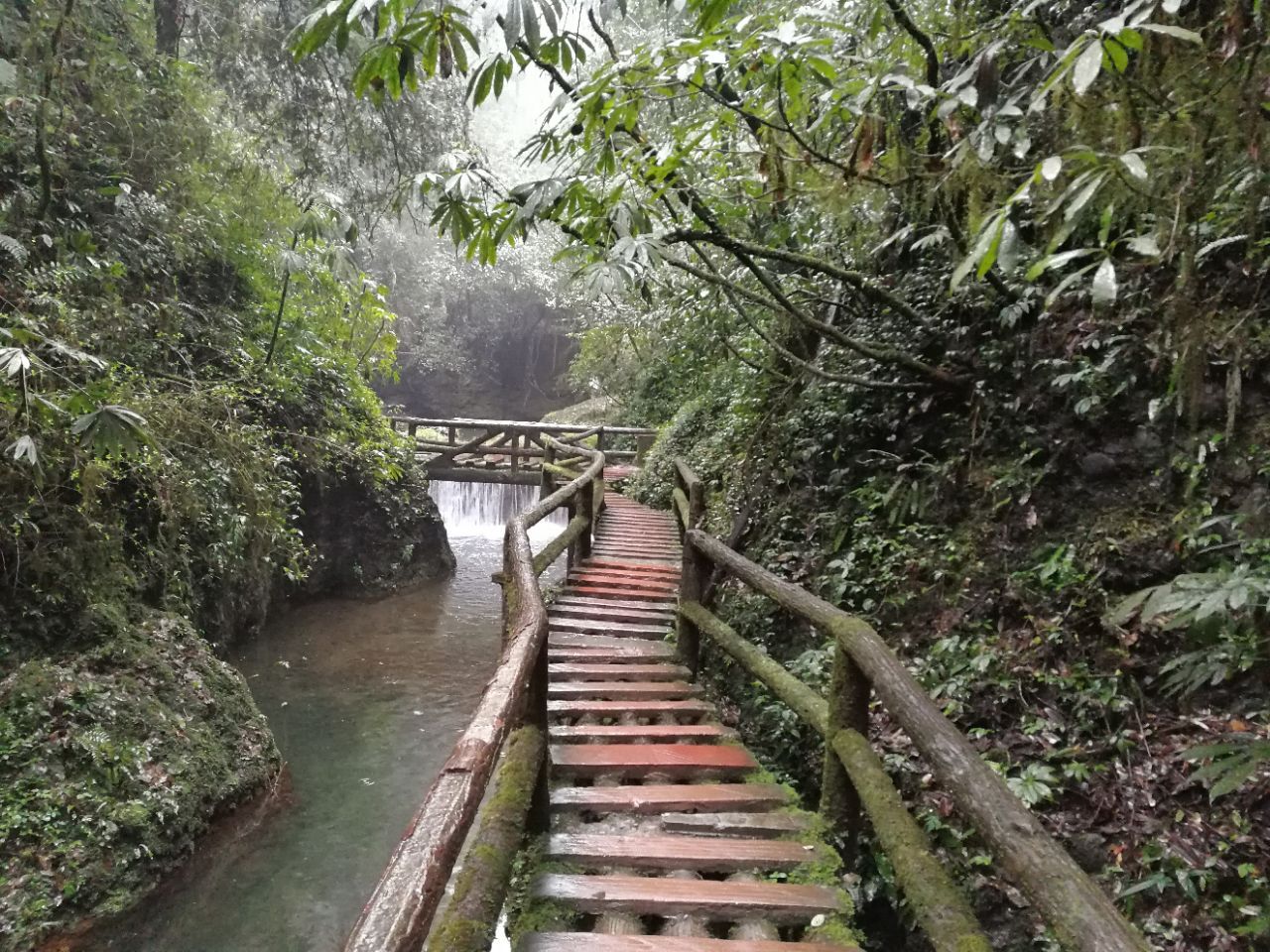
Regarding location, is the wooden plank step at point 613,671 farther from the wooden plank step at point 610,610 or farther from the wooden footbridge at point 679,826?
the wooden plank step at point 610,610

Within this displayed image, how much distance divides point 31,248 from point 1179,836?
26.2ft

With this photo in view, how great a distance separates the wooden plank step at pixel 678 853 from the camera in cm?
276

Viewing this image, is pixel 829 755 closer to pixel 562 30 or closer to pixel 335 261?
pixel 562 30

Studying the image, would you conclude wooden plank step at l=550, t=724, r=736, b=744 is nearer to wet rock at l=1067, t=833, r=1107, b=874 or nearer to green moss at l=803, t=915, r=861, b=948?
green moss at l=803, t=915, r=861, b=948

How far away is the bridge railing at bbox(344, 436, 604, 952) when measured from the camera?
1.31 m

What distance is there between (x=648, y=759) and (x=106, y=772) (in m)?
3.50

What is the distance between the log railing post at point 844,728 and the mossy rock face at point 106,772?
163 inches

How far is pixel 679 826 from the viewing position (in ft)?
10.1

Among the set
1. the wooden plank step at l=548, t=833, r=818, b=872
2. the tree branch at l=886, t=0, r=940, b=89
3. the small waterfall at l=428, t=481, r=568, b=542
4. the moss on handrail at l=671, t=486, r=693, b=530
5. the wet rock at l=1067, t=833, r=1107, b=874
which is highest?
the tree branch at l=886, t=0, r=940, b=89

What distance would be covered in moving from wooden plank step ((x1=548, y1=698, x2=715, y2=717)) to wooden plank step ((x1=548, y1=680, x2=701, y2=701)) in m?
0.05

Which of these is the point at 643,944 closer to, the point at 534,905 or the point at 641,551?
the point at 534,905

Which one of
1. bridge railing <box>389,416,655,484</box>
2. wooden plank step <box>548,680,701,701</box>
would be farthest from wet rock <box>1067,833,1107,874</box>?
bridge railing <box>389,416,655,484</box>

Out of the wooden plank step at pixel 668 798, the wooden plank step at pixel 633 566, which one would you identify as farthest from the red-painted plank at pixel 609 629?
the wooden plank step at pixel 668 798

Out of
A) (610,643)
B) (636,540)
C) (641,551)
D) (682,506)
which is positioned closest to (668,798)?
(610,643)
